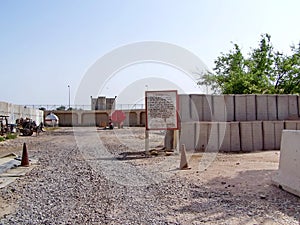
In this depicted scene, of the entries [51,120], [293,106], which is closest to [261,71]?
[293,106]

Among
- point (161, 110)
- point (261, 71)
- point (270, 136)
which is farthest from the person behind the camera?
point (261, 71)

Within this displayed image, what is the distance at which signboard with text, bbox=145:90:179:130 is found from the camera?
12.9 m

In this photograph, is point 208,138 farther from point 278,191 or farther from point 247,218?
point 247,218

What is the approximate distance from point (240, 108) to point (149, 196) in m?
9.35

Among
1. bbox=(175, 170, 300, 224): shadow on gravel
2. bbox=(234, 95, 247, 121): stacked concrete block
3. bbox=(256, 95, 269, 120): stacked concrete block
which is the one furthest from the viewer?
bbox=(256, 95, 269, 120): stacked concrete block

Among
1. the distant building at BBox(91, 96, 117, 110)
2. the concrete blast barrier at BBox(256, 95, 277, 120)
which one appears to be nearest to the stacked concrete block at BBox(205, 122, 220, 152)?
the concrete blast barrier at BBox(256, 95, 277, 120)

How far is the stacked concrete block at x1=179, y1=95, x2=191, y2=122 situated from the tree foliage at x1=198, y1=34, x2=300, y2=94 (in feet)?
28.2

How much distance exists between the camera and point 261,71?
25594 millimetres

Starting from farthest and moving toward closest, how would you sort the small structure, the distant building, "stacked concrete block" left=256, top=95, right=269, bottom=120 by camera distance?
the distant building < the small structure < "stacked concrete block" left=256, top=95, right=269, bottom=120

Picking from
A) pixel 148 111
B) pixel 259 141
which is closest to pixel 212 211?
pixel 148 111

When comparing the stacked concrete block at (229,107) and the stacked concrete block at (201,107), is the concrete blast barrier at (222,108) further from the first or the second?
the stacked concrete block at (201,107)

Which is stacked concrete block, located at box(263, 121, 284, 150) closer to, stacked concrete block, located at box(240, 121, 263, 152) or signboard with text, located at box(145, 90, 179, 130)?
stacked concrete block, located at box(240, 121, 263, 152)

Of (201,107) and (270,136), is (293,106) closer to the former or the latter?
(270,136)

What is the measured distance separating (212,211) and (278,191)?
189cm
